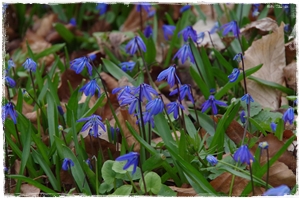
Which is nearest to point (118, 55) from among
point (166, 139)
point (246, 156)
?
point (166, 139)

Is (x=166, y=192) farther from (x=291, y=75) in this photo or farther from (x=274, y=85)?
(x=291, y=75)

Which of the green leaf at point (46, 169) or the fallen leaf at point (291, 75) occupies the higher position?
the fallen leaf at point (291, 75)

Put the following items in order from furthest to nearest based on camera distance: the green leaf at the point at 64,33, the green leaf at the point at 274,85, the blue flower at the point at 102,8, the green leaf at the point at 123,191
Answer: the blue flower at the point at 102,8, the green leaf at the point at 64,33, the green leaf at the point at 274,85, the green leaf at the point at 123,191

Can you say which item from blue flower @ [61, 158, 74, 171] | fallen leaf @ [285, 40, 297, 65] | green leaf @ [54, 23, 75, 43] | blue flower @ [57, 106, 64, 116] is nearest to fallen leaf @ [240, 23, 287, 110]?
fallen leaf @ [285, 40, 297, 65]

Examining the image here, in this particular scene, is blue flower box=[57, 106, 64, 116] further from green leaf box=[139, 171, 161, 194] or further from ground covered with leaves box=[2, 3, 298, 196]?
green leaf box=[139, 171, 161, 194]

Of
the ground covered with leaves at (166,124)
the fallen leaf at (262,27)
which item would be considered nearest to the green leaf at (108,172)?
the ground covered with leaves at (166,124)

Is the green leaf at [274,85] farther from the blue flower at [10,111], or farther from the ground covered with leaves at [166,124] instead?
the blue flower at [10,111]

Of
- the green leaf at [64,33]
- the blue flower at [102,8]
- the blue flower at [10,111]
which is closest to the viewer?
the blue flower at [10,111]
